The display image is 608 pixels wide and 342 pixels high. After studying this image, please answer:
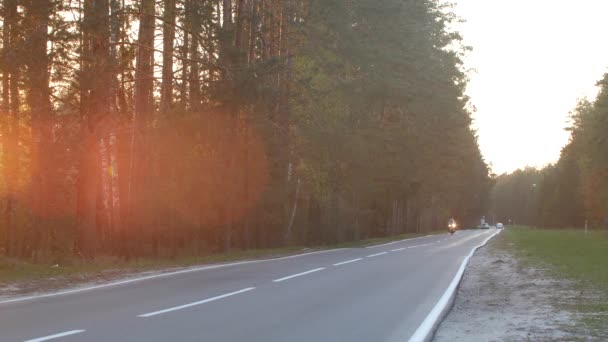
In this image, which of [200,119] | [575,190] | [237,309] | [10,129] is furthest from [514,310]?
[575,190]

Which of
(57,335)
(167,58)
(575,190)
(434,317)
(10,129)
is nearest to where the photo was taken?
(57,335)

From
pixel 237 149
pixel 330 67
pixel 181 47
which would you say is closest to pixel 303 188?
pixel 330 67

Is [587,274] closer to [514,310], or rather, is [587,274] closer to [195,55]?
[514,310]

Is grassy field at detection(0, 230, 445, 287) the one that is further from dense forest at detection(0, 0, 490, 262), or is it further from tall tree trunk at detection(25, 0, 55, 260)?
tall tree trunk at detection(25, 0, 55, 260)

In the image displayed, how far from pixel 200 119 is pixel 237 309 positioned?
1747cm

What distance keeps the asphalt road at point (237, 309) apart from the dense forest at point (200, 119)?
8083mm

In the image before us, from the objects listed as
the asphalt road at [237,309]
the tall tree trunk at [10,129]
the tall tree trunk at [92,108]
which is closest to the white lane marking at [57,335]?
the asphalt road at [237,309]

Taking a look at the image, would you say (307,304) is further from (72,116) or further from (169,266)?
(72,116)

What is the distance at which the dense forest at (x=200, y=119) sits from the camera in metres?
21.3

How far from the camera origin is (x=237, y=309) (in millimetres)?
10992

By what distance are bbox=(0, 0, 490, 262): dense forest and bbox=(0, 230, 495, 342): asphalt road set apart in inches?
318

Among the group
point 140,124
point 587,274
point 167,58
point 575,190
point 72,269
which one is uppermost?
point 167,58

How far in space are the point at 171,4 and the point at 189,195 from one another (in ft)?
29.1

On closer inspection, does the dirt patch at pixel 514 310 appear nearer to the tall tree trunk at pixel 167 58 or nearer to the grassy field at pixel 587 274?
the grassy field at pixel 587 274
